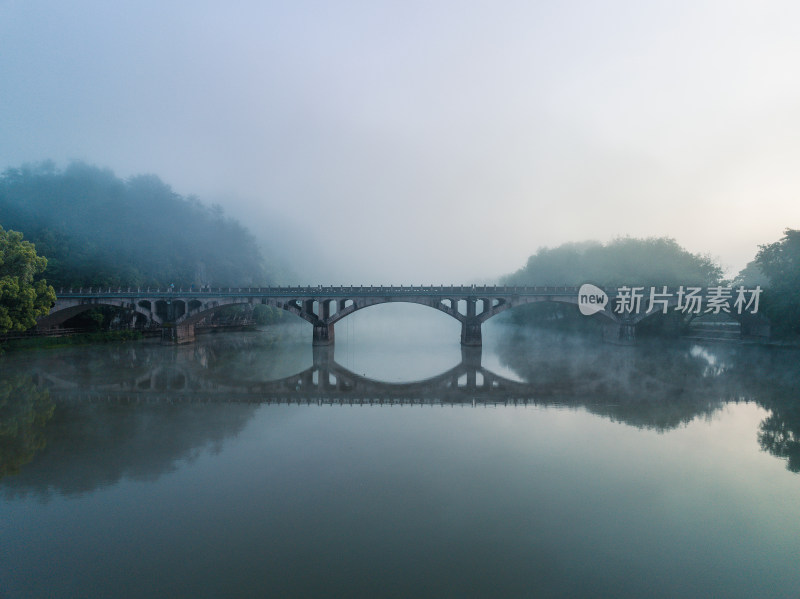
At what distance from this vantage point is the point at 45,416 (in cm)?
1970

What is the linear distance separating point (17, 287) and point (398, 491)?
38.8 m

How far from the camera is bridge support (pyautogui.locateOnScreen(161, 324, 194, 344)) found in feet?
170

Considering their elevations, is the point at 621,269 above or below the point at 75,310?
above

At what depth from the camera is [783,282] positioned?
4466 centimetres

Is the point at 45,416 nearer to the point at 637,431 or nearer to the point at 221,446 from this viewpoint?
the point at 221,446

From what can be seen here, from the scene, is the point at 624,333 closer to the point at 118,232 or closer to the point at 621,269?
the point at 621,269

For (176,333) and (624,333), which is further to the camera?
(176,333)

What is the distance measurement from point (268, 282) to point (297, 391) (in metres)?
71.7

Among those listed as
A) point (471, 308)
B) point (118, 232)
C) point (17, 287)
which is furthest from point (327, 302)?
point (118, 232)

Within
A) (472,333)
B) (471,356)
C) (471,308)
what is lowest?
(471,356)

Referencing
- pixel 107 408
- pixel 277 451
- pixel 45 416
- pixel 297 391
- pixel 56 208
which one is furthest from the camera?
pixel 56 208

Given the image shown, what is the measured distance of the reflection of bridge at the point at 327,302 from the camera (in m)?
49.9

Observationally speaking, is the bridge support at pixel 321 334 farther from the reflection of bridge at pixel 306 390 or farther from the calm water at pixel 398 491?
the calm water at pixel 398 491

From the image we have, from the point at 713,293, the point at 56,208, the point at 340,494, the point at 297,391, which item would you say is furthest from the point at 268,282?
the point at 340,494
